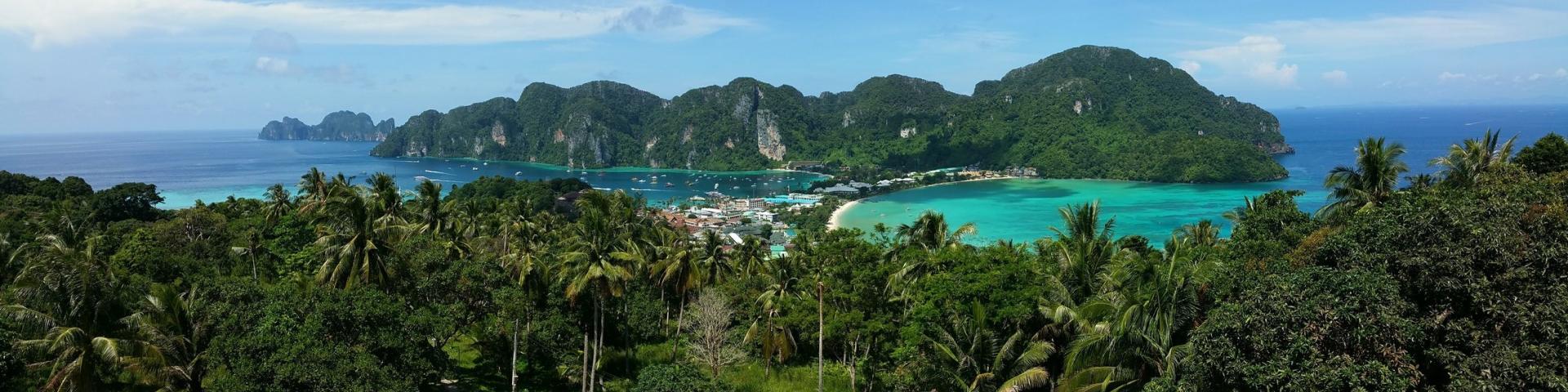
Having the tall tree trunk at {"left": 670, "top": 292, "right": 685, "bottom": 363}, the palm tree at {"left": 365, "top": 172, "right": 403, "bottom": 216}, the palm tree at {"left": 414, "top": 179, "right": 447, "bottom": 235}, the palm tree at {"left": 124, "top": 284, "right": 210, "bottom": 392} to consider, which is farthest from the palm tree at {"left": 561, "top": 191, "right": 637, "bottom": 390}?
the palm tree at {"left": 414, "top": 179, "right": 447, "bottom": 235}

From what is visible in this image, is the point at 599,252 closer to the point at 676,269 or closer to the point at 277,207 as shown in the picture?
the point at 676,269

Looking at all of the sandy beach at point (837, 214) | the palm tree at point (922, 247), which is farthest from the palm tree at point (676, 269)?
the sandy beach at point (837, 214)

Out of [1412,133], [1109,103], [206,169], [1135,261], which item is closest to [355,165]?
[206,169]

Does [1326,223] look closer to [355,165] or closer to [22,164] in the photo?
[355,165]

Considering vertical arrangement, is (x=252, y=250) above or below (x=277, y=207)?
below

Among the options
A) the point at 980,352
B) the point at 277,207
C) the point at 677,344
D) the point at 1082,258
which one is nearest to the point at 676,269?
A: the point at 677,344

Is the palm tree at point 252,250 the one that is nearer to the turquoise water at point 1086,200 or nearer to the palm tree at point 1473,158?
the palm tree at point 1473,158
